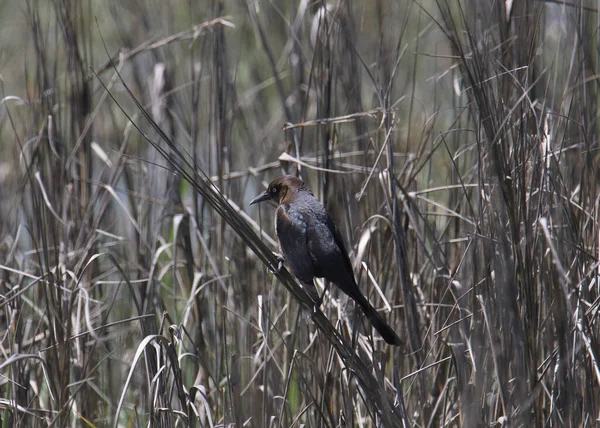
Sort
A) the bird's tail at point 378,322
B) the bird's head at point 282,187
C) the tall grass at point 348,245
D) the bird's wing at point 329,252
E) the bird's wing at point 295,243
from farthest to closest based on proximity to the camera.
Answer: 1. the bird's head at point 282,187
2. the bird's wing at point 295,243
3. the bird's wing at point 329,252
4. the bird's tail at point 378,322
5. the tall grass at point 348,245

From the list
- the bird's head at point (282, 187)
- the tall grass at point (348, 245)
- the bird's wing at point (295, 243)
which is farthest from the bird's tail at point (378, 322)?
the bird's head at point (282, 187)

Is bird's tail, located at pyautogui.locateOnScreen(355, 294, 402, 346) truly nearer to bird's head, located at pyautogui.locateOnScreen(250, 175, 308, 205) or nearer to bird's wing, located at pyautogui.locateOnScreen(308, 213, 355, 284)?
bird's wing, located at pyautogui.locateOnScreen(308, 213, 355, 284)

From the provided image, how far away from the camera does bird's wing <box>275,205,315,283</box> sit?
299 cm

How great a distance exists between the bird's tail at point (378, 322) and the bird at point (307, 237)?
133 mm

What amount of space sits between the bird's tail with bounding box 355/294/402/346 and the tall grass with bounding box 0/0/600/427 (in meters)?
0.08

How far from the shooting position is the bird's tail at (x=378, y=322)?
263 centimetres

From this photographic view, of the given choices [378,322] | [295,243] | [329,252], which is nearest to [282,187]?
[295,243]

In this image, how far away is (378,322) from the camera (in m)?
2.64

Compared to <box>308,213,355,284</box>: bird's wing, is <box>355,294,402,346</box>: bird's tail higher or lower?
lower

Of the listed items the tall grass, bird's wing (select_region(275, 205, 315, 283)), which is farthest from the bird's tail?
bird's wing (select_region(275, 205, 315, 283))

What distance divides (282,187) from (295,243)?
280mm

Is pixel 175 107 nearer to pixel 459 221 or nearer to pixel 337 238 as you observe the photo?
pixel 337 238

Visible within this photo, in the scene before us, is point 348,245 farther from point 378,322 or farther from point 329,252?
point 378,322

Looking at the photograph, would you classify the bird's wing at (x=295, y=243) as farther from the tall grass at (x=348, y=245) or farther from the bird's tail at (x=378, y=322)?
the bird's tail at (x=378, y=322)
